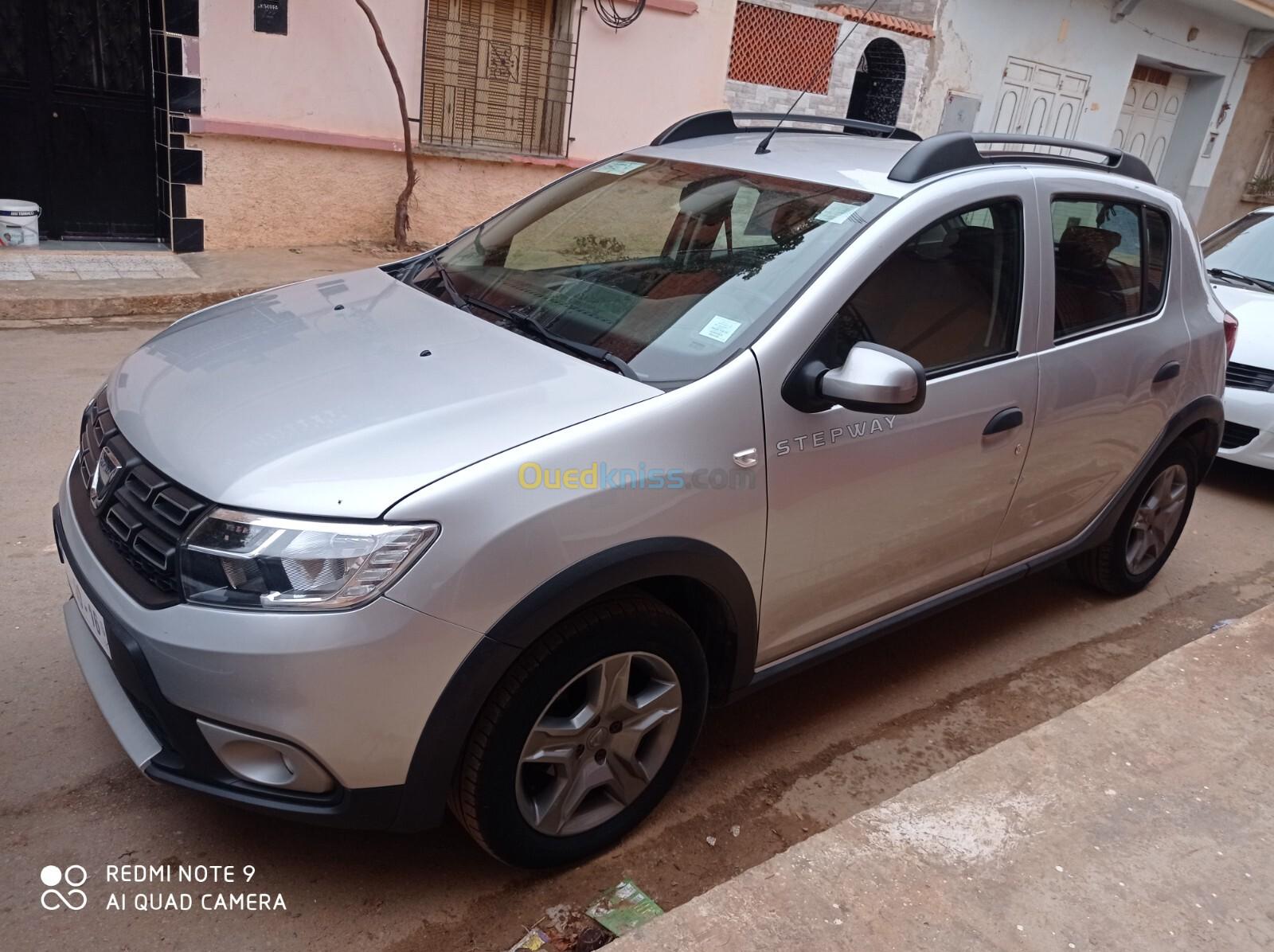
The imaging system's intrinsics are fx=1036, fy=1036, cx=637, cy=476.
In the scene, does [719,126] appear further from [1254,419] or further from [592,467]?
[1254,419]

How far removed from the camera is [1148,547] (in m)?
4.45

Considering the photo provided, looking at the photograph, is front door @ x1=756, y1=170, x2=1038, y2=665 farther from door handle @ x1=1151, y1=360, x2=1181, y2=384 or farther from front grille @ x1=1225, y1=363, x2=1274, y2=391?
front grille @ x1=1225, y1=363, x2=1274, y2=391

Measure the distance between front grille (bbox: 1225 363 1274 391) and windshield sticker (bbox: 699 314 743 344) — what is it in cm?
429

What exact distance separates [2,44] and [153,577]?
7.18 meters

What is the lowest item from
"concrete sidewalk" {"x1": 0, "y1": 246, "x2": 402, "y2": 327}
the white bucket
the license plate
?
"concrete sidewalk" {"x1": 0, "y1": 246, "x2": 402, "y2": 327}

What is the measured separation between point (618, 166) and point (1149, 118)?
1521cm

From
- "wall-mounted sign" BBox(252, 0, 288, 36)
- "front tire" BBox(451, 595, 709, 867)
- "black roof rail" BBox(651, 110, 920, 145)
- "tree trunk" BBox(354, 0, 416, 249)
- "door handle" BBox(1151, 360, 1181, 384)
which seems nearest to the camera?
"front tire" BBox(451, 595, 709, 867)

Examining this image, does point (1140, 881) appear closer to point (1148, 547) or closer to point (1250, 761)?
point (1250, 761)

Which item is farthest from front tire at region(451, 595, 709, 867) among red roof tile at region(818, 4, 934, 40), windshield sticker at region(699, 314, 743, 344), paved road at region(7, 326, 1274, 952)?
red roof tile at region(818, 4, 934, 40)

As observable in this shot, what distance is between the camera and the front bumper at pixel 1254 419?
5.74m

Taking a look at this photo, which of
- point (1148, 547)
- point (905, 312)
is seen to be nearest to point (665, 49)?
point (1148, 547)

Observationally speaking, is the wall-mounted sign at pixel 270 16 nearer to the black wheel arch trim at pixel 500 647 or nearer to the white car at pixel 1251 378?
the white car at pixel 1251 378

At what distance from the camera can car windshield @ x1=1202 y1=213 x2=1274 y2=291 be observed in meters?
6.69

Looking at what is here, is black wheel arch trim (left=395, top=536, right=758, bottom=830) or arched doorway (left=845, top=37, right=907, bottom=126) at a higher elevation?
arched doorway (left=845, top=37, right=907, bottom=126)
